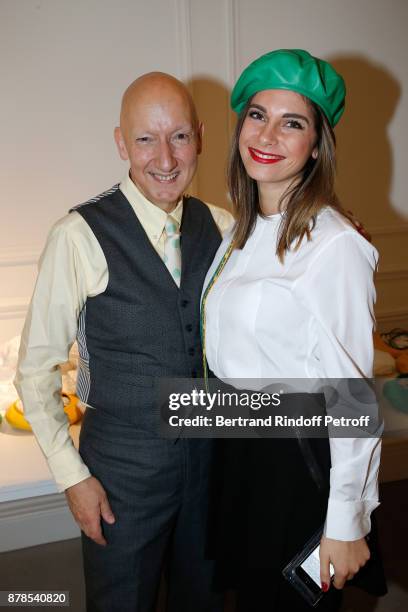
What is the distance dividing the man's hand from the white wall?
4.89 ft

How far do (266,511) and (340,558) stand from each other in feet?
0.66

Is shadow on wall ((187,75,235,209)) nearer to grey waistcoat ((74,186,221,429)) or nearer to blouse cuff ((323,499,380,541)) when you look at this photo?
grey waistcoat ((74,186,221,429))

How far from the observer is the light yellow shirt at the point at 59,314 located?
1338 millimetres

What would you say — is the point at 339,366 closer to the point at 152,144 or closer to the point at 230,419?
the point at 230,419

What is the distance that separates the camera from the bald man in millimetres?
1355

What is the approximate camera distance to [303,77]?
126 centimetres

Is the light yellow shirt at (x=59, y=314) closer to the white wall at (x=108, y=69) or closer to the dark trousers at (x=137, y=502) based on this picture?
the dark trousers at (x=137, y=502)

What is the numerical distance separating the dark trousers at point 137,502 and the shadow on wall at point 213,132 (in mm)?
1638

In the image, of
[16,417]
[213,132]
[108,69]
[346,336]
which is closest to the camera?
[346,336]

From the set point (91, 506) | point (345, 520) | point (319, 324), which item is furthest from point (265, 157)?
point (91, 506)

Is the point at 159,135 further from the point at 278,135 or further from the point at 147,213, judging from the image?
the point at 278,135

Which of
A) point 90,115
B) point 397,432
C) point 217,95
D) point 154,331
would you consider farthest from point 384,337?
point 154,331

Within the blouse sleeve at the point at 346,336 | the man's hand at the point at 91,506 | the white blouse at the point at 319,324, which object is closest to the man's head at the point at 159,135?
the white blouse at the point at 319,324

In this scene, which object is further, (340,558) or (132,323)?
(132,323)
